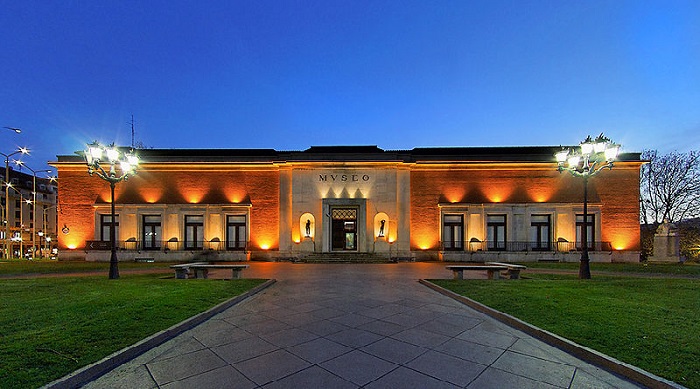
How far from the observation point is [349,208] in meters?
22.2

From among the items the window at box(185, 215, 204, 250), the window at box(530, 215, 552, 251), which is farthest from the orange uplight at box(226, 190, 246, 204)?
the window at box(530, 215, 552, 251)

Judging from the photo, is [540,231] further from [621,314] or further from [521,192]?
[621,314]

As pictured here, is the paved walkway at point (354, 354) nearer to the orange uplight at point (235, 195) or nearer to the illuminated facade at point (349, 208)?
the illuminated facade at point (349, 208)

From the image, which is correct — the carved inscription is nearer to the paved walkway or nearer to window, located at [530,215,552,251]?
window, located at [530,215,552,251]

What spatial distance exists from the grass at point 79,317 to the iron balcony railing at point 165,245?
36.2 feet

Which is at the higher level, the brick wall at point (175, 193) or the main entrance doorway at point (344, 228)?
the brick wall at point (175, 193)

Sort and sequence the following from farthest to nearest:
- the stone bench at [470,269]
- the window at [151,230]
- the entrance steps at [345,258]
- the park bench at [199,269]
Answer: the window at [151,230] < the entrance steps at [345,258] < the park bench at [199,269] < the stone bench at [470,269]

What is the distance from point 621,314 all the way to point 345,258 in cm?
1491

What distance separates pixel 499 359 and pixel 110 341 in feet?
20.7

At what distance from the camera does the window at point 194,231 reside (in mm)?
22000

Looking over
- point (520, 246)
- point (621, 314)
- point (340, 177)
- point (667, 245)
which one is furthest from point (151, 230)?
point (667, 245)

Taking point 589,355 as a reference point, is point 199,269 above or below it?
below

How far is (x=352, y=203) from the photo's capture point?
21703 millimetres

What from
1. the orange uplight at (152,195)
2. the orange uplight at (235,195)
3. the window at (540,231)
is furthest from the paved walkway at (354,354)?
the orange uplight at (152,195)
